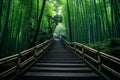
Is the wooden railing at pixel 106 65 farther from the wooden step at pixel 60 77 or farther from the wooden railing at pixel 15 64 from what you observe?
the wooden railing at pixel 15 64

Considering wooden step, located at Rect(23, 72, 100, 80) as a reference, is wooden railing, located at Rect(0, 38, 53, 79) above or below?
above

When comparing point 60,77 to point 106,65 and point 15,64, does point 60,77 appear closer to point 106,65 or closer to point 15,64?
point 106,65

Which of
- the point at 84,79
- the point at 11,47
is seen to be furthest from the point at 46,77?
the point at 11,47

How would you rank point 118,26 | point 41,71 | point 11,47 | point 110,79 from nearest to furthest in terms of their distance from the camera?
point 110,79, point 41,71, point 118,26, point 11,47

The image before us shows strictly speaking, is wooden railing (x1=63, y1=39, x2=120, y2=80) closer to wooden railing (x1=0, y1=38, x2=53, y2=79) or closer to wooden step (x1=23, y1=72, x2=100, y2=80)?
wooden step (x1=23, y1=72, x2=100, y2=80)

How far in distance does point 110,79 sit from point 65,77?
1.06 meters

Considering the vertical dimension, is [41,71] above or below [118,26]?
below

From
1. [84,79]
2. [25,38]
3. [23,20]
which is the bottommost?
[84,79]

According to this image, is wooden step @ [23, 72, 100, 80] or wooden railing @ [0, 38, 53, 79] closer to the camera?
wooden railing @ [0, 38, 53, 79]

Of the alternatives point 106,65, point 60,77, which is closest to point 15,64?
point 60,77

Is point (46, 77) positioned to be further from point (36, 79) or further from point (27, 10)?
point (27, 10)

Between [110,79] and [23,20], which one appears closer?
[110,79]

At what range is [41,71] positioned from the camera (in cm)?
466

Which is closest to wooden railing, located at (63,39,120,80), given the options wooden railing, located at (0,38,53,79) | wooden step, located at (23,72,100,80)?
wooden step, located at (23,72,100,80)
